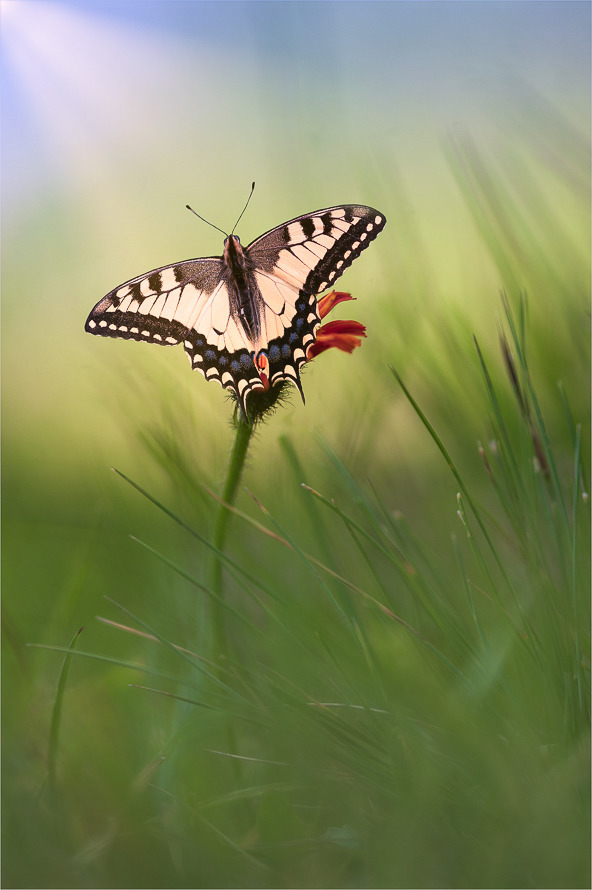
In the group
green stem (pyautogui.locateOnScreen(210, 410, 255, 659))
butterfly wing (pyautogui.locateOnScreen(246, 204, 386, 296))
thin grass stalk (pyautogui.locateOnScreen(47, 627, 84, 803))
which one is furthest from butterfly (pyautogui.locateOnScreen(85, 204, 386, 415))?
thin grass stalk (pyautogui.locateOnScreen(47, 627, 84, 803))

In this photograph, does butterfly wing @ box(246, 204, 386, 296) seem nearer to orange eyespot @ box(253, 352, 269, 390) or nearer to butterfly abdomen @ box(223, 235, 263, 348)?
butterfly abdomen @ box(223, 235, 263, 348)

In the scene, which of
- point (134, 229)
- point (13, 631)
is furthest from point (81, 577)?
point (134, 229)

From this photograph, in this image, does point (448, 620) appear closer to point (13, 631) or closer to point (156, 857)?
point (156, 857)

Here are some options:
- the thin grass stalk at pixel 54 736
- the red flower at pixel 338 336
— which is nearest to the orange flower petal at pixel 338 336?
the red flower at pixel 338 336

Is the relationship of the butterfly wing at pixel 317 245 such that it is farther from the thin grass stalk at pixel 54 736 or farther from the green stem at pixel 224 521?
the thin grass stalk at pixel 54 736

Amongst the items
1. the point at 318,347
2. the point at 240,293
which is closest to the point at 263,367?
the point at 318,347

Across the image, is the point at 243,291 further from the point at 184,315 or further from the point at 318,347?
the point at 318,347
